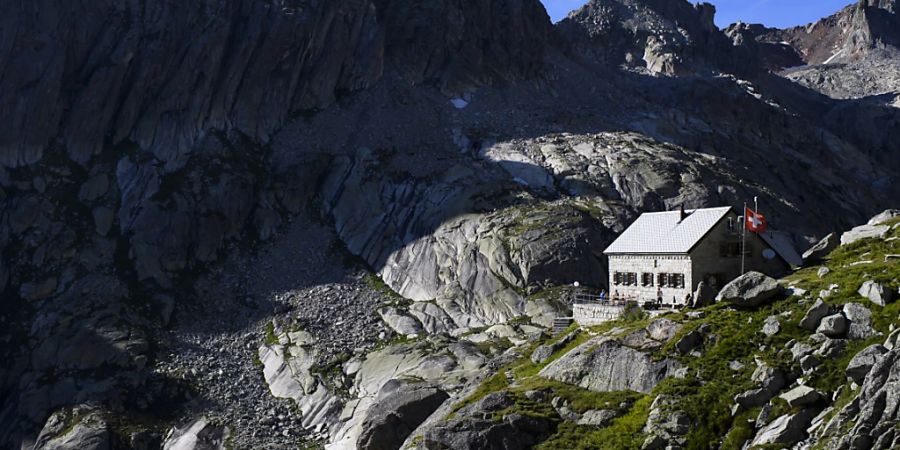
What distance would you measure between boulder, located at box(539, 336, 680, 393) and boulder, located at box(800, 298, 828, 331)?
728cm

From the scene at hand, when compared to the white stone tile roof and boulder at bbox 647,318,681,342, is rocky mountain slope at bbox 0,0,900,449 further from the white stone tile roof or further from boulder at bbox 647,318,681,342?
the white stone tile roof

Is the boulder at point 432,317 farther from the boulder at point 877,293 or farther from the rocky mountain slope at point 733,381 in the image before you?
the boulder at point 877,293

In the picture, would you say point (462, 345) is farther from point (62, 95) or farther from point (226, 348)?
point (62, 95)

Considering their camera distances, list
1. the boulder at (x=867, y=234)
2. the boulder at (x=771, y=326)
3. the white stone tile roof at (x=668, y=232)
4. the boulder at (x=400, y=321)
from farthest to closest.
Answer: the boulder at (x=400, y=321), the white stone tile roof at (x=668, y=232), the boulder at (x=867, y=234), the boulder at (x=771, y=326)

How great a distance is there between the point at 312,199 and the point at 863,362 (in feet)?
334

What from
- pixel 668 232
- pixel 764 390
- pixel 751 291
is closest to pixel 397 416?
pixel 668 232

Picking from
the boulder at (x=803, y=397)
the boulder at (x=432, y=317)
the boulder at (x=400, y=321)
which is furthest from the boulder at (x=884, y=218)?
the boulder at (x=400, y=321)

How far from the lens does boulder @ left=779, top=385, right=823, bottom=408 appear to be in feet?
144

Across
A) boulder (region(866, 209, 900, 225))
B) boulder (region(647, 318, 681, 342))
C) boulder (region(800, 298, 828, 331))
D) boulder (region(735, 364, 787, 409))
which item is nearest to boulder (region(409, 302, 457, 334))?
boulder (region(866, 209, 900, 225))

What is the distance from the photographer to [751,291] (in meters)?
55.8

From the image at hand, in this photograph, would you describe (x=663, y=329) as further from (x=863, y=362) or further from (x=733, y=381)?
(x=863, y=362)

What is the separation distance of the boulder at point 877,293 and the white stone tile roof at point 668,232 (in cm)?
1654

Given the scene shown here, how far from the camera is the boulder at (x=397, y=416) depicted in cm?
6756

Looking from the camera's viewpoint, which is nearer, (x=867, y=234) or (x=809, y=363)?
(x=809, y=363)
